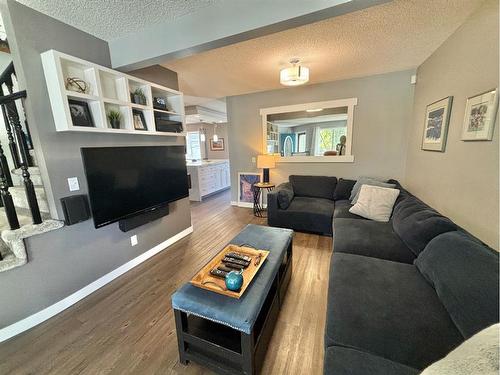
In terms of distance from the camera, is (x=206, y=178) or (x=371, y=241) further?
(x=206, y=178)

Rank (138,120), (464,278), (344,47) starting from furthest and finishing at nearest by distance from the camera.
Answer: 1. (138,120)
2. (344,47)
3. (464,278)

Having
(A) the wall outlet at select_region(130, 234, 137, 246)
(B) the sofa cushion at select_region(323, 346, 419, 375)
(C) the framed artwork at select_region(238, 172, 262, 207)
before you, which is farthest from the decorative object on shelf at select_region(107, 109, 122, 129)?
(C) the framed artwork at select_region(238, 172, 262, 207)

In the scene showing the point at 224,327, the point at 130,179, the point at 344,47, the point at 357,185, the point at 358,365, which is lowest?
the point at 224,327

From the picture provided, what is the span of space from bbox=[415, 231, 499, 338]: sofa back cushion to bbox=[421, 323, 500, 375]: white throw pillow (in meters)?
0.45

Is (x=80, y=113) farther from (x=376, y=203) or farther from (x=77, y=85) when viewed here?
(x=376, y=203)

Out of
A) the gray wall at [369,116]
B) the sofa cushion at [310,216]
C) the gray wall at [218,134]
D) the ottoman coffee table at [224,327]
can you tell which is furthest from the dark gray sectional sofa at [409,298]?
the gray wall at [218,134]

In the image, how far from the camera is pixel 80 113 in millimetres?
1888

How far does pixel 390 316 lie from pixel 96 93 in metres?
2.89

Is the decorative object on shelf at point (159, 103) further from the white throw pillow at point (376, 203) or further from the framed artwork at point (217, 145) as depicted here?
the framed artwork at point (217, 145)

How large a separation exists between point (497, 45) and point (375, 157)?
2.23 meters

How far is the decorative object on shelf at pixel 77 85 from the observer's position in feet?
5.92

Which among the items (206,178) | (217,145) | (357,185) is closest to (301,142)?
(357,185)

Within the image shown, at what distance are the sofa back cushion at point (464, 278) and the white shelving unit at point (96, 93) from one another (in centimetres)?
292

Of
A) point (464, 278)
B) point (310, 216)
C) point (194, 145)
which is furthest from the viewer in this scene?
point (194, 145)
